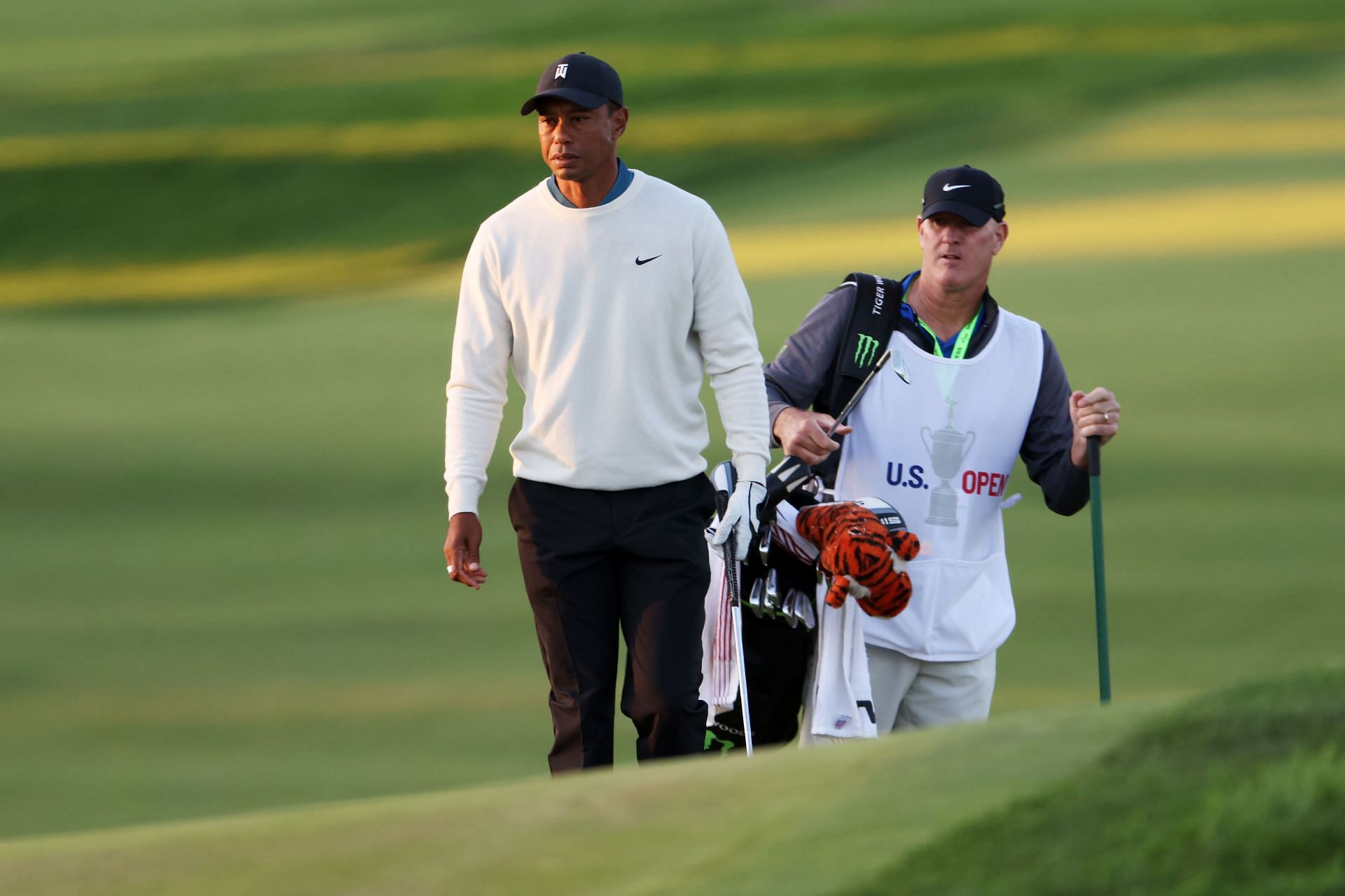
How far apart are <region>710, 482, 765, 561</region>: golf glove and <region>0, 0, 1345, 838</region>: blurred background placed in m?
1.70

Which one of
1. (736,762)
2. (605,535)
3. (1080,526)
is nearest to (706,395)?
(1080,526)

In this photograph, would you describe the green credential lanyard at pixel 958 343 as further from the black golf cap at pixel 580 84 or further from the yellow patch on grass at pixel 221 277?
the yellow patch on grass at pixel 221 277

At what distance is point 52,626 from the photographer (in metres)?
6.58

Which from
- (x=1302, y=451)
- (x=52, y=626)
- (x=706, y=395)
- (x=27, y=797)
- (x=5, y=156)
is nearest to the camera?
(x=27, y=797)

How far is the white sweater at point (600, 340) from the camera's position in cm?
351

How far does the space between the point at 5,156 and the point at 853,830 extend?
13.6 metres

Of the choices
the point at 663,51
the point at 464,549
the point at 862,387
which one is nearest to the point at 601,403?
the point at 464,549

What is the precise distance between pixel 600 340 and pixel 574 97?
0.43 metres

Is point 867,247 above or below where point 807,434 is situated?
above

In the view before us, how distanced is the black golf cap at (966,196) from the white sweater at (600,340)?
1.57ft

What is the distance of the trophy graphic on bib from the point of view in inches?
151

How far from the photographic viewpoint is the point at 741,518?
12.0 ft

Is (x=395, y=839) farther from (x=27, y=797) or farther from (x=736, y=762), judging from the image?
(x=27, y=797)

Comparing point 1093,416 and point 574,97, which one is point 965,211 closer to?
point 1093,416
